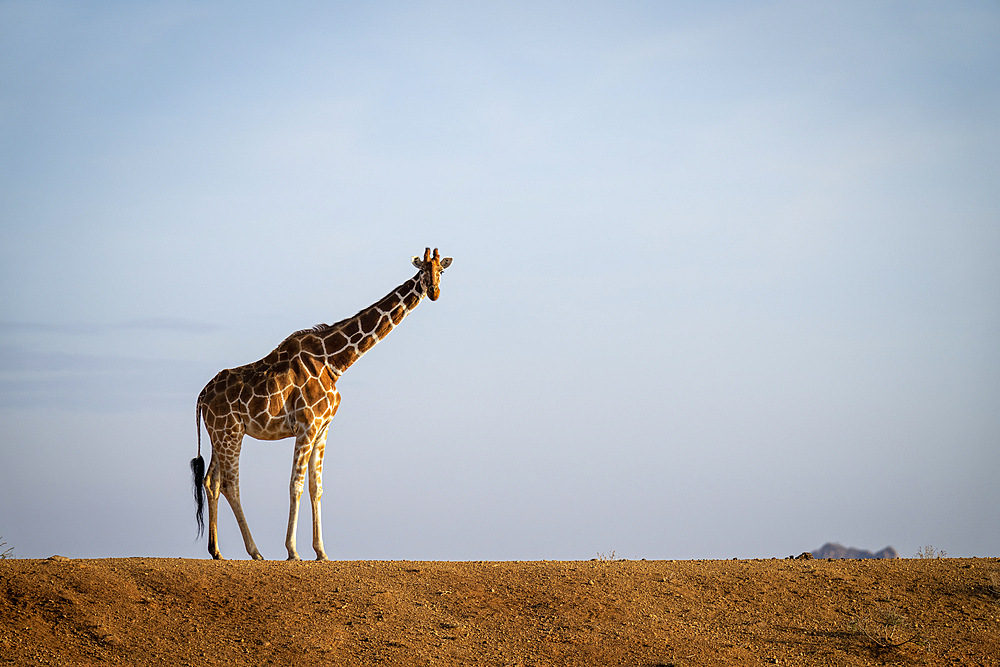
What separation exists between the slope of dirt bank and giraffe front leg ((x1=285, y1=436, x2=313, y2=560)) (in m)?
Answer: 1.47

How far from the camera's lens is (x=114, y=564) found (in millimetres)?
15219

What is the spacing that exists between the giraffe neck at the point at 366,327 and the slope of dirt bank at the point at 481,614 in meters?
4.28

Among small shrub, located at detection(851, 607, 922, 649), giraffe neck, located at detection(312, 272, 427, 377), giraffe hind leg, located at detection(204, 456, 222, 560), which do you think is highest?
giraffe neck, located at detection(312, 272, 427, 377)

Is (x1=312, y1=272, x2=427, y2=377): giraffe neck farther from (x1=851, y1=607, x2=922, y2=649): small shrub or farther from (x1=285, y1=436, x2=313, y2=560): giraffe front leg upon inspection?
(x1=851, y1=607, x2=922, y2=649): small shrub

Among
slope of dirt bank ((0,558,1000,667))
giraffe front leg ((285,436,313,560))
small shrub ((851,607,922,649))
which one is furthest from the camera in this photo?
giraffe front leg ((285,436,313,560))

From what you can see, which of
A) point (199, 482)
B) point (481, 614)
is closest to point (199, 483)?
point (199, 482)

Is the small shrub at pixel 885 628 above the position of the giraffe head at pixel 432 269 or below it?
below

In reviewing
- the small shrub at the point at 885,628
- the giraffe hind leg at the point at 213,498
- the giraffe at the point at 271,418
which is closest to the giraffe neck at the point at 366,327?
the giraffe at the point at 271,418

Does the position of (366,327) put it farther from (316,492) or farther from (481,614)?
(481,614)

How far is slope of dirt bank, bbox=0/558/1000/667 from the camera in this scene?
13.3 m

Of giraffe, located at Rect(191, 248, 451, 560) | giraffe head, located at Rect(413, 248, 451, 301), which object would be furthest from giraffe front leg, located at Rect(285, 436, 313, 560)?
giraffe head, located at Rect(413, 248, 451, 301)

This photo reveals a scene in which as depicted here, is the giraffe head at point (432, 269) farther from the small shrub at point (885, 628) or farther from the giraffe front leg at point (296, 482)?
the small shrub at point (885, 628)

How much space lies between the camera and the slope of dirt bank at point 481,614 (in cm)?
1328

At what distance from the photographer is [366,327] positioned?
1908 centimetres
